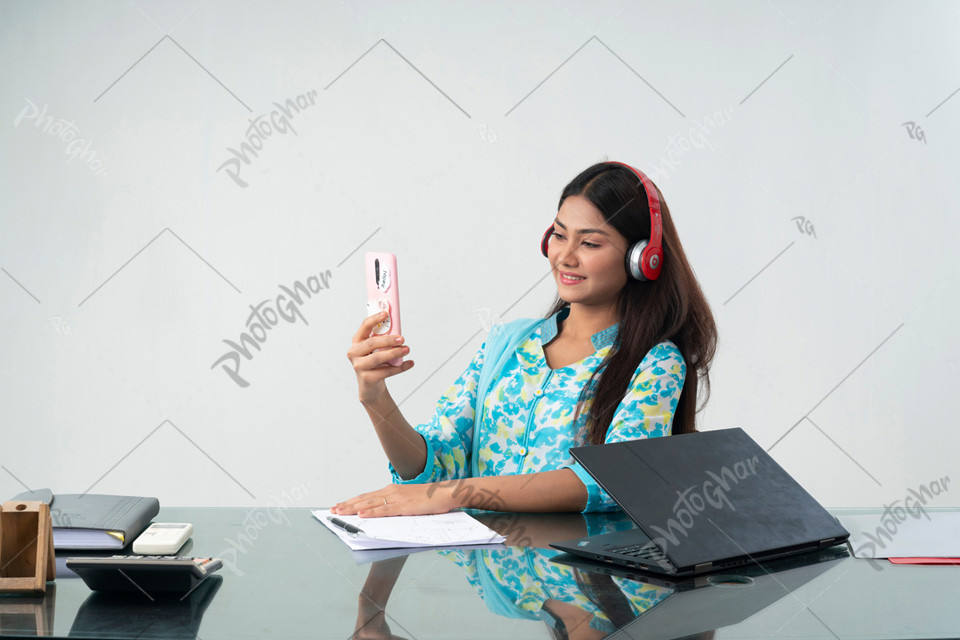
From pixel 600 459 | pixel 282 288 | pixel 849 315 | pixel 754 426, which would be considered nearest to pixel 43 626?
pixel 600 459

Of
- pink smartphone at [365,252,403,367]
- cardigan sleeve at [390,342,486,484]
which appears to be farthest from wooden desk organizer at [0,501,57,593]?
cardigan sleeve at [390,342,486,484]

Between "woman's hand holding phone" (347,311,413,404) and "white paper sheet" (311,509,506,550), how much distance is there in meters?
0.26

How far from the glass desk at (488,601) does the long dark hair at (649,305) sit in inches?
25.5

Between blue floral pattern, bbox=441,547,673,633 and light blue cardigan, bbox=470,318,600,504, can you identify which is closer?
blue floral pattern, bbox=441,547,673,633

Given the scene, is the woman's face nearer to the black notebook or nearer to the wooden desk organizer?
the black notebook

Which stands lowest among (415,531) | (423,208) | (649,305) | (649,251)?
(415,531)

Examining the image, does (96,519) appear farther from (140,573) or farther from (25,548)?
(140,573)

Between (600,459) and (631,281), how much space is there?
81cm

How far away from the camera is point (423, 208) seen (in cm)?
305

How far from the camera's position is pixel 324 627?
0.80 meters

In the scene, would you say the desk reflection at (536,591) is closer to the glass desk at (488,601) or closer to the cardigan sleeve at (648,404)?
the glass desk at (488,601)

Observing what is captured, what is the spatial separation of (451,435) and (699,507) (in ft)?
2.64

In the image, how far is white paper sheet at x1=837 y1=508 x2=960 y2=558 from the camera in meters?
1.08

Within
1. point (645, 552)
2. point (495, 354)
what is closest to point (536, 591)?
point (645, 552)
